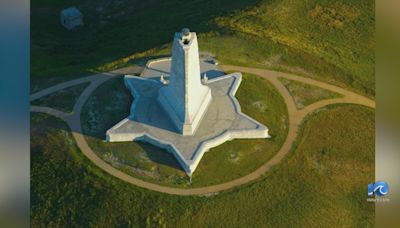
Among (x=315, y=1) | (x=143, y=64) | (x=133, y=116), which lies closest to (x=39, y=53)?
(x=143, y=64)

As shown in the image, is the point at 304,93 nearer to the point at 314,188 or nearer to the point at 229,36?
the point at 314,188

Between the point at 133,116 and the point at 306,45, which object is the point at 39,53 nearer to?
the point at 133,116

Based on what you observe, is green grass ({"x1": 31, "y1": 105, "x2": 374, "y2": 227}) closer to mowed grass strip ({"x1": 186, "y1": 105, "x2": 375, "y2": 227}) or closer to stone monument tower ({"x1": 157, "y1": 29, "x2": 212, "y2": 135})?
mowed grass strip ({"x1": 186, "y1": 105, "x2": 375, "y2": 227})

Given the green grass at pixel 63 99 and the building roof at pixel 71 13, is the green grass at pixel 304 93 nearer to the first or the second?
the green grass at pixel 63 99

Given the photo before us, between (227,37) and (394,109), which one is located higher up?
(227,37)

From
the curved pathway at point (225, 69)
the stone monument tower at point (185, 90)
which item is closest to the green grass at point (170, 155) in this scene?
the curved pathway at point (225, 69)

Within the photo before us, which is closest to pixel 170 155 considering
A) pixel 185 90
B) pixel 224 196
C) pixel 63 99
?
pixel 185 90

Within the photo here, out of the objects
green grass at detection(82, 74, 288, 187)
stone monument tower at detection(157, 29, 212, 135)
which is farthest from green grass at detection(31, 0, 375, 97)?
stone monument tower at detection(157, 29, 212, 135)
